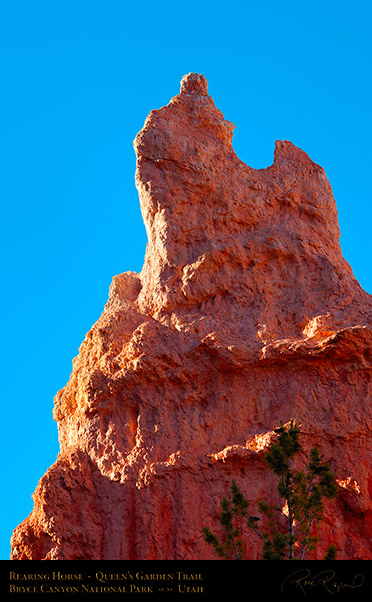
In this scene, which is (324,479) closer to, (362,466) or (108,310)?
(362,466)

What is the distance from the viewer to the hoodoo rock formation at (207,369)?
19750 mm

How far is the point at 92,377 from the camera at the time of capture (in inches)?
857

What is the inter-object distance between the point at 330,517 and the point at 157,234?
750 centimetres

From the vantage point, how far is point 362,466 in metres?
19.5

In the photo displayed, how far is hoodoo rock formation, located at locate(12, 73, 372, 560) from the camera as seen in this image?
19750 mm

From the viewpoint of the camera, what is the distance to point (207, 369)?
68.7ft

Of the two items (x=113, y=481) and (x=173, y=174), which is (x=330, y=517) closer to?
(x=113, y=481)
